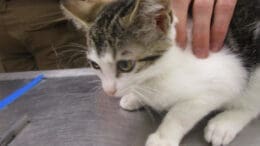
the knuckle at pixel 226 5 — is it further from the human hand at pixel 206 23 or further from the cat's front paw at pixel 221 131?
the cat's front paw at pixel 221 131

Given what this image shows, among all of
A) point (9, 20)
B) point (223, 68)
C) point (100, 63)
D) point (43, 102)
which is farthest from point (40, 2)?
point (223, 68)

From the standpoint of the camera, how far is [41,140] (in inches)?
33.9

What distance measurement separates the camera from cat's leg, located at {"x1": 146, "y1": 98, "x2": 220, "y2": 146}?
0.80 metres

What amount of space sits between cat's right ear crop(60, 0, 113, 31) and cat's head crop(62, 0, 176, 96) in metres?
0.03

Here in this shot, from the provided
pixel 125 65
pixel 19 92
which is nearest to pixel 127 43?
pixel 125 65

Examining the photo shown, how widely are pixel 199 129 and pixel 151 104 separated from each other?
0.42 feet

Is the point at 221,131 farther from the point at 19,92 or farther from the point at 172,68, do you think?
the point at 19,92

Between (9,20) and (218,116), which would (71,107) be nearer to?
(218,116)

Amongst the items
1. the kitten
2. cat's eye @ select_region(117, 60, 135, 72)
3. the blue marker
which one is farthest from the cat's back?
the blue marker

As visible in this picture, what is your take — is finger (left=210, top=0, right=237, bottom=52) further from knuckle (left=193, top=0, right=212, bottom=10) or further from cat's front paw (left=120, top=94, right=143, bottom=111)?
cat's front paw (left=120, top=94, right=143, bottom=111)

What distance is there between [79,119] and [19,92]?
263 mm

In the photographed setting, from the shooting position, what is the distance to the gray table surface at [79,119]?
840mm

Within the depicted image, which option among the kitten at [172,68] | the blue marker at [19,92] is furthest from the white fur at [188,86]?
the blue marker at [19,92]

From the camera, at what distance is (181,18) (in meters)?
0.84
